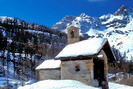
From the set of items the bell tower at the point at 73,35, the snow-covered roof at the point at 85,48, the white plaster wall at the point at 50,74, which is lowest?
the white plaster wall at the point at 50,74

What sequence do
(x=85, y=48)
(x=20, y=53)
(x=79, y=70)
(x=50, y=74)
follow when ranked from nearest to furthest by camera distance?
(x=79, y=70) → (x=85, y=48) → (x=50, y=74) → (x=20, y=53)

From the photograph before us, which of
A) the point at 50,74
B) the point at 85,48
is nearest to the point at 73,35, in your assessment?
the point at 50,74

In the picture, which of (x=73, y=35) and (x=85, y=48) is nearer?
(x=85, y=48)

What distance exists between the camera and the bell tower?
33250 mm

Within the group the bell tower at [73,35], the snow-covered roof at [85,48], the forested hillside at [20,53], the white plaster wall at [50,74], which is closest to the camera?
the snow-covered roof at [85,48]

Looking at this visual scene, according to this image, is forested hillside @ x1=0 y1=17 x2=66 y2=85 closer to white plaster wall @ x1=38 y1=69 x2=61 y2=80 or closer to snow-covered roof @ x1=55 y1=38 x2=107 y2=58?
white plaster wall @ x1=38 y1=69 x2=61 y2=80

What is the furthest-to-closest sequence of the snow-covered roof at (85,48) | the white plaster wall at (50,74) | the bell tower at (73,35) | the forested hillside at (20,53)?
the forested hillside at (20,53) → the bell tower at (73,35) → the white plaster wall at (50,74) → the snow-covered roof at (85,48)

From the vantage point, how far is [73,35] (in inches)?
1323

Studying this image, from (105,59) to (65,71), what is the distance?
4739 millimetres

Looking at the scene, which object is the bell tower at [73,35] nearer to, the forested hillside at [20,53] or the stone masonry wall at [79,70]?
the stone masonry wall at [79,70]

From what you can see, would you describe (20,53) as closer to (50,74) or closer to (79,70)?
(50,74)

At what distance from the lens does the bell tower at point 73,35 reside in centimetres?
3325

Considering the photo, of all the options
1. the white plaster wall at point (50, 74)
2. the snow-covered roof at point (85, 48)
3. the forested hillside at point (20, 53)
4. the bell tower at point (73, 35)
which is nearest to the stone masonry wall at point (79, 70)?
the snow-covered roof at point (85, 48)

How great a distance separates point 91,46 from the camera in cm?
2719
